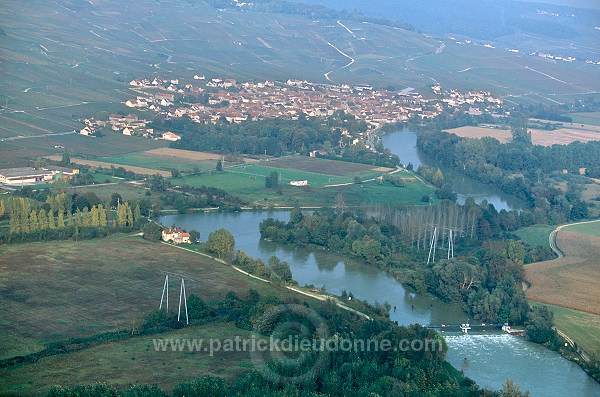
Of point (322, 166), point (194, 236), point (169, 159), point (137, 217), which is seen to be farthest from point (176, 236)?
point (322, 166)

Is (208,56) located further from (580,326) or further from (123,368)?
(123,368)

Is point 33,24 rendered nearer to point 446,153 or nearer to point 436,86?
point 436,86

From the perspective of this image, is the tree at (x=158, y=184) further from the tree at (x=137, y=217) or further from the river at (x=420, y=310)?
the tree at (x=137, y=217)

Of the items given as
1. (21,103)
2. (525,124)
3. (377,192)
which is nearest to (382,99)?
(525,124)

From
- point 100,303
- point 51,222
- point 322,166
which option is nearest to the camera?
point 100,303

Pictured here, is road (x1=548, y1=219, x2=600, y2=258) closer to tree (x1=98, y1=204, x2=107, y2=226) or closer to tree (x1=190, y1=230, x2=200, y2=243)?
tree (x1=190, y1=230, x2=200, y2=243)

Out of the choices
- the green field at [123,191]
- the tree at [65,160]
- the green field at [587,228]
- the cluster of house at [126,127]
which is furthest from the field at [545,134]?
the green field at [123,191]

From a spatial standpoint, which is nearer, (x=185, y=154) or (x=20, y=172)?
(x=20, y=172)

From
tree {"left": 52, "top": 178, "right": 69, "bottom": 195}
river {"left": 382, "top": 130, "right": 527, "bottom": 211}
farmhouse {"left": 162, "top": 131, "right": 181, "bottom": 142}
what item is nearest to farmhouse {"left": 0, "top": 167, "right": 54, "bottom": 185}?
tree {"left": 52, "top": 178, "right": 69, "bottom": 195}
